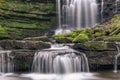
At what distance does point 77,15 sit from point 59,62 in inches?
689

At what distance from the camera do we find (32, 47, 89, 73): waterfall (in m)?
20.6

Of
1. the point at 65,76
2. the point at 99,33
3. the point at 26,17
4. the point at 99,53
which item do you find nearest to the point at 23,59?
the point at 65,76

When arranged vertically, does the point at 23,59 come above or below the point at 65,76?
above

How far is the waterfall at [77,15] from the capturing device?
36969mm

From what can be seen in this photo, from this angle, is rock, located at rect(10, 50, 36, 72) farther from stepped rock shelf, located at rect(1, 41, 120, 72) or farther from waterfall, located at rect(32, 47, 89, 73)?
waterfall, located at rect(32, 47, 89, 73)

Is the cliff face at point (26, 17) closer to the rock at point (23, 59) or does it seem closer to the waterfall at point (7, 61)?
the waterfall at point (7, 61)

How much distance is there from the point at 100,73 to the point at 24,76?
4903mm

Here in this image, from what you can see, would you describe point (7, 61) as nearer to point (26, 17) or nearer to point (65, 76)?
point (65, 76)

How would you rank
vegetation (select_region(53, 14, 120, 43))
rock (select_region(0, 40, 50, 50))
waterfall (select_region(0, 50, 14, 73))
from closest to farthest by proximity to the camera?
waterfall (select_region(0, 50, 14, 73))
rock (select_region(0, 40, 50, 50))
vegetation (select_region(53, 14, 120, 43))

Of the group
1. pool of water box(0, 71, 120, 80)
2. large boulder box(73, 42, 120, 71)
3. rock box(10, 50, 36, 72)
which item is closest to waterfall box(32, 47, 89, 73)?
rock box(10, 50, 36, 72)

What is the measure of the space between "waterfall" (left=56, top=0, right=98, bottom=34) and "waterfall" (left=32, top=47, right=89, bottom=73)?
15.5 m

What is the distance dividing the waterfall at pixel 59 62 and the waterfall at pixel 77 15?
15.5 m

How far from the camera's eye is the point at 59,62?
20.6 m

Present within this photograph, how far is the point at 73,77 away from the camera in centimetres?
1922
